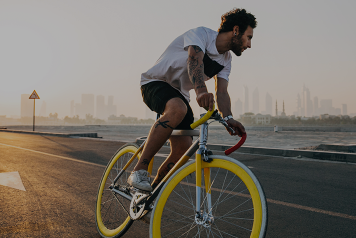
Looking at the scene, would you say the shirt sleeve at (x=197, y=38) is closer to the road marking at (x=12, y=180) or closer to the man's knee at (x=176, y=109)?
the man's knee at (x=176, y=109)

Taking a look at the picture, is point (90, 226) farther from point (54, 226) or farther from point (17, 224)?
point (17, 224)

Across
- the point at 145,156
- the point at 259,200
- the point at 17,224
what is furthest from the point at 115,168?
the point at 259,200

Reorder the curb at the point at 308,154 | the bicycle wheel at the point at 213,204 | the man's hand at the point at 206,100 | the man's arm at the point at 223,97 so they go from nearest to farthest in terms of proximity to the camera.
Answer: the bicycle wheel at the point at 213,204 < the man's hand at the point at 206,100 < the man's arm at the point at 223,97 < the curb at the point at 308,154

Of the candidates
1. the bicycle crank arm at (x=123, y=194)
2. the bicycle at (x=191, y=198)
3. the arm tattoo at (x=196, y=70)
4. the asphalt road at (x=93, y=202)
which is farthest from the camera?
the asphalt road at (x=93, y=202)

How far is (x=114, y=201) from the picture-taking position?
2596 mm

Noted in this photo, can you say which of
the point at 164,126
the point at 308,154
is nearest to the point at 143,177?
the point at 164,126

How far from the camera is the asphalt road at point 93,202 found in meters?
2.54

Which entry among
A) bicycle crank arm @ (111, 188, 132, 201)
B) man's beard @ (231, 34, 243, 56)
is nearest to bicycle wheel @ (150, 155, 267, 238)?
bicycle crank arm @ (111, 188, 132, 201)

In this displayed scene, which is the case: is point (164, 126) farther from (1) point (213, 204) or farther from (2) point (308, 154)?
(2) point (308, 154)

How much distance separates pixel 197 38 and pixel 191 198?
1226 mm

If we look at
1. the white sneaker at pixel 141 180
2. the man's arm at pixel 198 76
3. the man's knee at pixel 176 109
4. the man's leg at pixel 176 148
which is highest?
the man's arm at pixel 198 76

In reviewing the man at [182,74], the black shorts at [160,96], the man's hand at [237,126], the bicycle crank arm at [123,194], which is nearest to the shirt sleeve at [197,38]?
the man at [182,74]

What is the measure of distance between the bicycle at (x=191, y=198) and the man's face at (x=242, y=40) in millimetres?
613

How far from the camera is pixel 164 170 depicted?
6.95 ft
